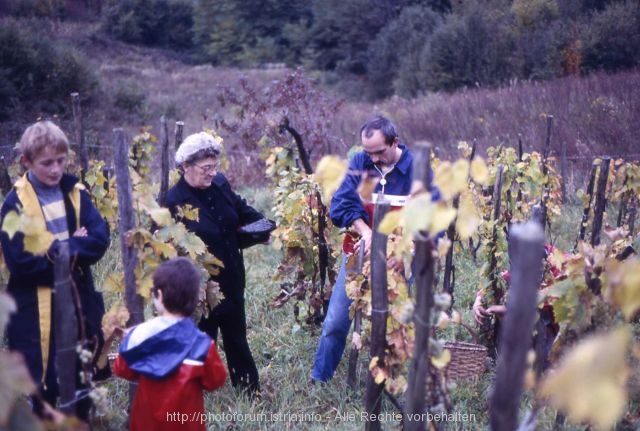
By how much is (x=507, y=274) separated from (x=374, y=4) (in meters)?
32.7

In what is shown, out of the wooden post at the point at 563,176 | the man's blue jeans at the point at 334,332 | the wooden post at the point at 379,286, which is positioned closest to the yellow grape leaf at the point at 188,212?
the man's blue jeans at the point at 334,332

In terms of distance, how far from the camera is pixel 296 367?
171 inches

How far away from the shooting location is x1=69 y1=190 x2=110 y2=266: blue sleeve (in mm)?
Answer: 2707

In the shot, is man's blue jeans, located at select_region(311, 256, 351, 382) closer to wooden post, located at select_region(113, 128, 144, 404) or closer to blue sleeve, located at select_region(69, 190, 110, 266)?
wooden post, located at select_region(113, 128, 144, 404)

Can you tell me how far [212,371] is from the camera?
2.60 meters

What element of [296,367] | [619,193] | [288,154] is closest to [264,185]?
[288,154]

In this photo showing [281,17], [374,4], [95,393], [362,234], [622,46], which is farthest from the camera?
[281,17]

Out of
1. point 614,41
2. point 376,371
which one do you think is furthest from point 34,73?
point 376,371

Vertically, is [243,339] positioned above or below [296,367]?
above

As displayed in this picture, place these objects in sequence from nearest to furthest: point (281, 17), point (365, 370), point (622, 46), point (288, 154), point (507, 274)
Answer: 1. point (507, 274)
2. point (365, 370)
3. point (288, 154)
4. point (622, 46)
5. point (281, 17)

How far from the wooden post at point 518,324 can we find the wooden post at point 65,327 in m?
1.51

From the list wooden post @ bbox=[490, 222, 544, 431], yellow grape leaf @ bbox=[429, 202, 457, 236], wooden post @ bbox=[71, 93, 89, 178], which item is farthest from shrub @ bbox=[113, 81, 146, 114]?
wooden post @ bbox=[490, 222, 544, 431]

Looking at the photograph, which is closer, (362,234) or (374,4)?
(362,234)

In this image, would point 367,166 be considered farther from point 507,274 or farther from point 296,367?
point 296,367
